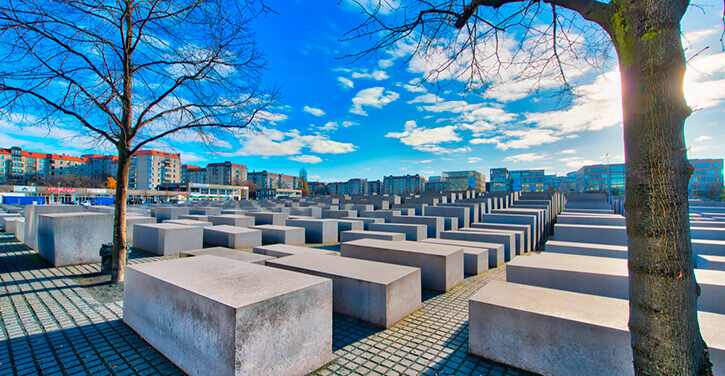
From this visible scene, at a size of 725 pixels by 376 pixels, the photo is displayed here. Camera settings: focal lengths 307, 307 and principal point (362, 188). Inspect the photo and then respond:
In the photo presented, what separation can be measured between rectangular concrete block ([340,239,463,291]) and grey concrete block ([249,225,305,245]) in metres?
4.49

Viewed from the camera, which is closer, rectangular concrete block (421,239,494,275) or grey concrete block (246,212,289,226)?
rectangular concrete block (421,239,494,275)

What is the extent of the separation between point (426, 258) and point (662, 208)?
17.2ft

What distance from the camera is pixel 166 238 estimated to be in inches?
374

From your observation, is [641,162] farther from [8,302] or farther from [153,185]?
[153,185]

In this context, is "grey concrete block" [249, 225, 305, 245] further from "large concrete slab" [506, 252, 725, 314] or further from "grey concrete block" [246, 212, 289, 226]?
"large concrete slab" [506, 252, 725, 314]

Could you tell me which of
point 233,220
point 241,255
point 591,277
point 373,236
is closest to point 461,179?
point 233,220

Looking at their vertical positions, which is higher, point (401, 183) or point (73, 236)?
point (401, 183)

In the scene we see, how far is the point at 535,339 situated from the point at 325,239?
397 inches

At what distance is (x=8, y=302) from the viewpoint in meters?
5.14

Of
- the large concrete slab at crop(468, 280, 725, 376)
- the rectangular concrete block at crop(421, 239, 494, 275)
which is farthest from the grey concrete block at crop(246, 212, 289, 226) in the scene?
the large concrete slab at crop(468, 280, 725, 376)

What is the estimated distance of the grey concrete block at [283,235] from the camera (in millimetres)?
11617

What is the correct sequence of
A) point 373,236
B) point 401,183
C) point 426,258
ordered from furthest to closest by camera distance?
point 401,183 < point 373,236 < point 426,258

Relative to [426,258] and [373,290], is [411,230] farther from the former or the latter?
[373,290]

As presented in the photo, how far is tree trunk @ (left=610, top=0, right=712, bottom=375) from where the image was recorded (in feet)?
5.24
